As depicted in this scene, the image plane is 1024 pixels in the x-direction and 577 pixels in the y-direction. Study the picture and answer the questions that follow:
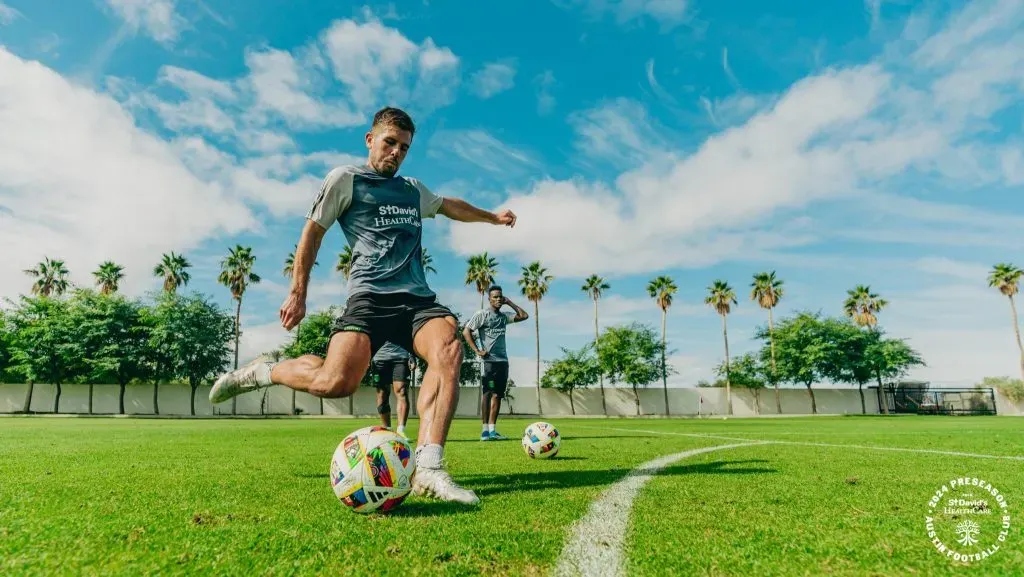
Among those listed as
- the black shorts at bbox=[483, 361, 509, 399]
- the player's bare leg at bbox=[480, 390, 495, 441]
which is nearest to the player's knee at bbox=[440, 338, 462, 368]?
the player's bare leg at bbox=[480, 390, 495, 441]

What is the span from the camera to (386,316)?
14.2 feet

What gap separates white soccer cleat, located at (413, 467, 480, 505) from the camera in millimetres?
3354

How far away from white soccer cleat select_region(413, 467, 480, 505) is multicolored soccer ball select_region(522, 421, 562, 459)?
2627mm

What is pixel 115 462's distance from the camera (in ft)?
18.5

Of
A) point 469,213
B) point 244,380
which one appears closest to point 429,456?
point 244,380

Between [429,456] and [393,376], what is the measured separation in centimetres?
625

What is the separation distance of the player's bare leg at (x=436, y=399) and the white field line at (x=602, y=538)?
3.10 feet

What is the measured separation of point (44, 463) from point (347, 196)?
425 cm

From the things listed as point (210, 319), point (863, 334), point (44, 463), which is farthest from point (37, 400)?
point (863, 334)

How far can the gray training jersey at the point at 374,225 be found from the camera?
14.2 ft

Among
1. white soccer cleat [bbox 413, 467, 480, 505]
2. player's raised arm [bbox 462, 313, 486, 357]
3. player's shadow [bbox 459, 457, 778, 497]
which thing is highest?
player's raised arm [bbox 462, 313, 486, 357]

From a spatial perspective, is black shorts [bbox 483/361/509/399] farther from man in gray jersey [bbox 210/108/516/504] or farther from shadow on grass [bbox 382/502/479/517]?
shadow on grass [bbox 382/502/479/517]

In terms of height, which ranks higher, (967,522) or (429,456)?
(429,456)

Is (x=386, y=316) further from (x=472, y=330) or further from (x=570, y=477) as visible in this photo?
(x=472, y=330)
